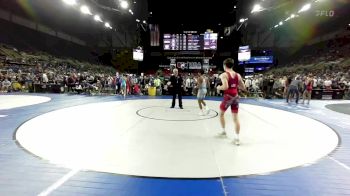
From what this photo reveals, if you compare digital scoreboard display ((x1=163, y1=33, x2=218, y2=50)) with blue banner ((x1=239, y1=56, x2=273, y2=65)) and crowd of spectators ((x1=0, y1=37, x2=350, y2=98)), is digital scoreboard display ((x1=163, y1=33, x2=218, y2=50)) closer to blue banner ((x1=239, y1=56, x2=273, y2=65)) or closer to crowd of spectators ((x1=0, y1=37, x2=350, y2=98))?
crowd of spectators ((x1=0, y1=37, x2=350, y2=98))

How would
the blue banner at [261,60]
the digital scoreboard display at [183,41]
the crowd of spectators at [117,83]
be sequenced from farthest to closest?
the blue banner at [261,60], the digital scoreboard display at [183,41], the crowd of spectators at [117,83]

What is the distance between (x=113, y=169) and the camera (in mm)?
4125

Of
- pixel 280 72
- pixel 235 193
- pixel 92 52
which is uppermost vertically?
pixel 92 52

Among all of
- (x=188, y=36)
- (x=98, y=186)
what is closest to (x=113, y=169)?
(x=98, y=186)

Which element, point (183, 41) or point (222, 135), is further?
point (183, 41)

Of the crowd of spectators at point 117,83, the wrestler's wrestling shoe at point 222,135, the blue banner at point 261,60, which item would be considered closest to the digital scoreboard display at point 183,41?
the crowd of spectators at point 117,83

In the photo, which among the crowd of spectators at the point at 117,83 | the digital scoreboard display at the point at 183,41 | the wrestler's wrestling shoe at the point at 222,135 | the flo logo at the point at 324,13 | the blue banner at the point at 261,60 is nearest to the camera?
the wrestler's wrestling shoe at the point at 222,135

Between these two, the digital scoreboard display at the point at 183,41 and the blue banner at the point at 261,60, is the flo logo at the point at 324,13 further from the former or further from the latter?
the blue banner at the point at 261,60

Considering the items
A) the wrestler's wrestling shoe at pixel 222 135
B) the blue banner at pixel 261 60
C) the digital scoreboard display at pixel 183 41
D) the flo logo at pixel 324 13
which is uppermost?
the flo logo at pixel 324 13

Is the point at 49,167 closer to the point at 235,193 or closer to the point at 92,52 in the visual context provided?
the point at 235,193

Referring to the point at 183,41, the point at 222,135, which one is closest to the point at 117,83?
the point at 183,41

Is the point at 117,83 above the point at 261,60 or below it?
below

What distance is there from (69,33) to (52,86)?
20.0 meters

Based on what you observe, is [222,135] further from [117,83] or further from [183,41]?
[183,41]
